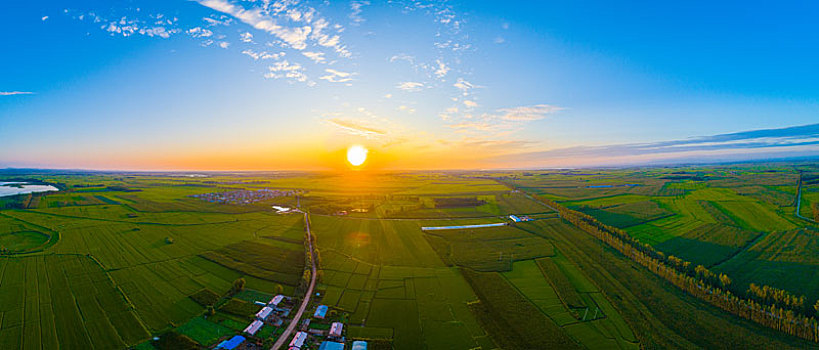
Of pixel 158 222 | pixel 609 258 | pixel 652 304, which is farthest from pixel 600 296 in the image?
pixel 158 222

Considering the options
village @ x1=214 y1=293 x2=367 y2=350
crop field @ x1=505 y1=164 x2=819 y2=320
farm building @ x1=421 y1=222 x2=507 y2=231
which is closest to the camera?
village @ x1=214 y1=293 x2=367 y2=350

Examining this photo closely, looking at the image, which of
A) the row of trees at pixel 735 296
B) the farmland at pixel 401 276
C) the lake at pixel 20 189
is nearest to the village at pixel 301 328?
the farmland at pixel 401 276

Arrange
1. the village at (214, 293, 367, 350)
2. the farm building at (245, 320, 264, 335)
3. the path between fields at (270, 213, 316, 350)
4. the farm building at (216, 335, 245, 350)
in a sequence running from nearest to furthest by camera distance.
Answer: the farm building at (216, 335, 245, 350) < the village at (214, 293, 367, 350) < the path between fields at (270, 213, 316, 350) < the farm building at (245, 320, 264, 335)

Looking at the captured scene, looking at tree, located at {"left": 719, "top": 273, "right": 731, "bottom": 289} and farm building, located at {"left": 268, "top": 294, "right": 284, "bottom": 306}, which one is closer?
farm building, located at {"left": 268, "top": 294, "right": 284, "bottom": 306}

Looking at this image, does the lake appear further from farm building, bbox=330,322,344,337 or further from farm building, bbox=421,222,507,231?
farm building, bbox=330,322,344,337

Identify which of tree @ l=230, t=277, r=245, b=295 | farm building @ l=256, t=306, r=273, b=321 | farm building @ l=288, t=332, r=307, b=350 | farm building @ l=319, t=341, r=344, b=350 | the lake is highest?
the lake

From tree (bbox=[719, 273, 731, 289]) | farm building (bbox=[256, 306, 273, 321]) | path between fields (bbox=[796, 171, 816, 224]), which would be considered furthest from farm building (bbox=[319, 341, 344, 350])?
path between fields (bbox=[796, 171, 816, 224])

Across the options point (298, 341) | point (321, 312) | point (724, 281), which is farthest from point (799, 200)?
point (298, 341)

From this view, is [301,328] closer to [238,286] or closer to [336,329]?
[336,329]
